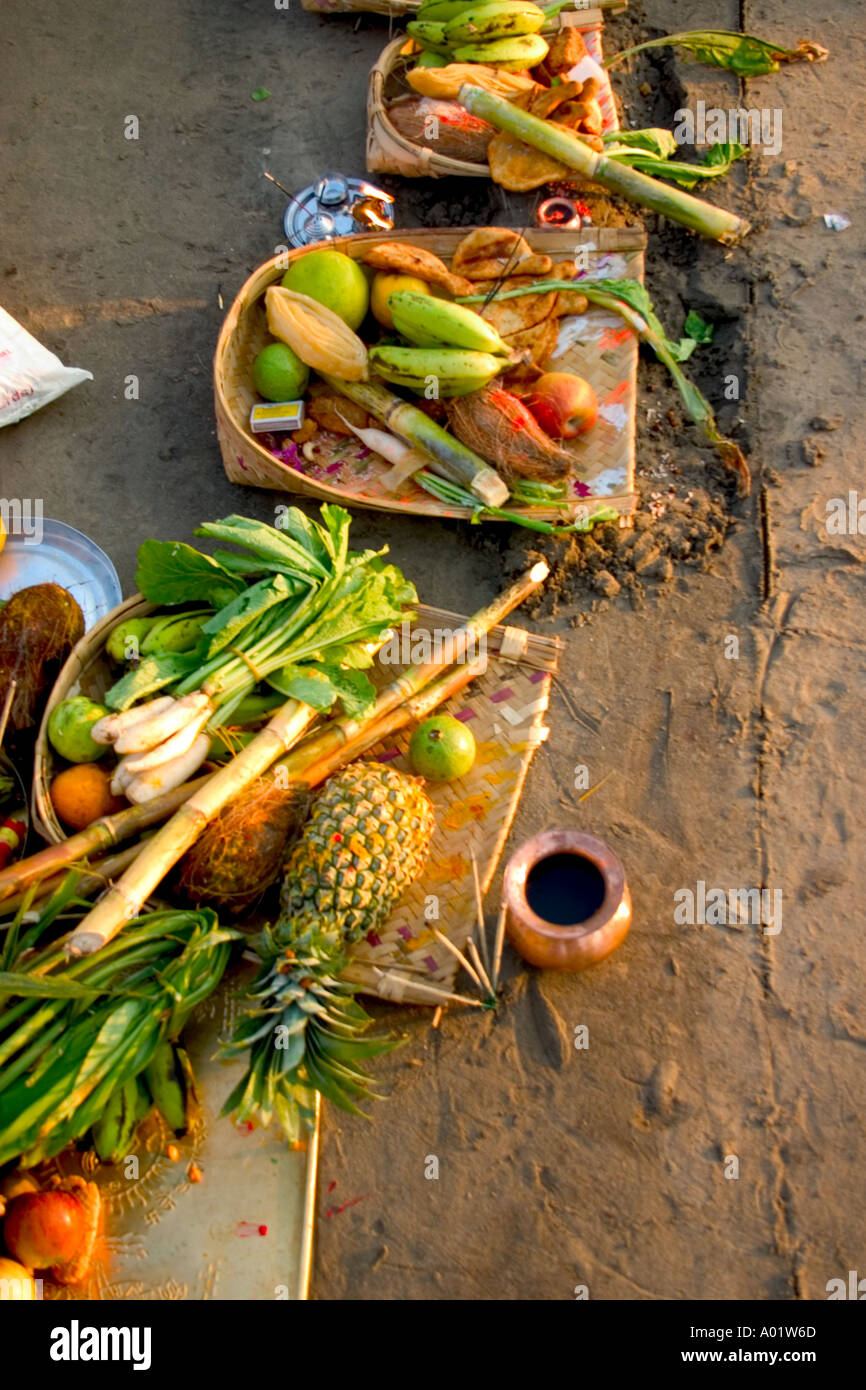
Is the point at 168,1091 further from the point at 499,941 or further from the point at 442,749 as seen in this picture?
the point at 442,749

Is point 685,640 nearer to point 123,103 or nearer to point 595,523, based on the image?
point 595,523

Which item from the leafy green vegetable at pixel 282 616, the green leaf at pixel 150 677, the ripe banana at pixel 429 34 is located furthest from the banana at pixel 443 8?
the green leaf at pixel 150 677

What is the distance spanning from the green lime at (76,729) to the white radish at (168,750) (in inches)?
8.5

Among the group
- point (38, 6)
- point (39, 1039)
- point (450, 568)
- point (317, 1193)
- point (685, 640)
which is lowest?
point (317, 1193)

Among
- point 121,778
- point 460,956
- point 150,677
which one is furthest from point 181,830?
point 460,956

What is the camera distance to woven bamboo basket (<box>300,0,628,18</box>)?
18.5 ft

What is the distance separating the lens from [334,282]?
15.2 feet

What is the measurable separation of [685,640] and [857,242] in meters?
2.23

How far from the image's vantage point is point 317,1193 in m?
3.41

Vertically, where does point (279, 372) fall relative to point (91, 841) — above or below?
above

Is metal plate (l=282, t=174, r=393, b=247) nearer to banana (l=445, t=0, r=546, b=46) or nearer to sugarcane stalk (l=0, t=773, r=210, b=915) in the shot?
banana (l=445, t=0, r=546, b=46)

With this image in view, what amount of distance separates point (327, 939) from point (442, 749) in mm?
844

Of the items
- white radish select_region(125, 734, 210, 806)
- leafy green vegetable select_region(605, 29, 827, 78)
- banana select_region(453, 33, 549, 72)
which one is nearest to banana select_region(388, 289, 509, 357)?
banana select_region(453, 33, 549, 72)

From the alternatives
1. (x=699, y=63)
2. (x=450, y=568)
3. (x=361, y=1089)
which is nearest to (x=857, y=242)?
(x=699, y=63)
